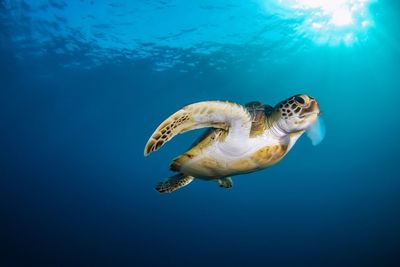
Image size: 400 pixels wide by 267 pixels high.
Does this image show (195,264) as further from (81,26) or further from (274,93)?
(81,26)

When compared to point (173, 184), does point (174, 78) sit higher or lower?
higher

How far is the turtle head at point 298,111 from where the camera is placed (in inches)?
119

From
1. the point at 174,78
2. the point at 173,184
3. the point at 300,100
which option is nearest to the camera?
the point at 300,100

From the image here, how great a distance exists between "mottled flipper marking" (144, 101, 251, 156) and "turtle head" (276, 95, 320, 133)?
1.35 ft

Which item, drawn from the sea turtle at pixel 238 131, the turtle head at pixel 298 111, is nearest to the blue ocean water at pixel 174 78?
the sea turtle at pixel 238 131

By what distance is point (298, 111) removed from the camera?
306 cm

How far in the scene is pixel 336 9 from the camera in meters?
13.8

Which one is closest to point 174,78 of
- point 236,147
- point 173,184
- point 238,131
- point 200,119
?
point 173,184

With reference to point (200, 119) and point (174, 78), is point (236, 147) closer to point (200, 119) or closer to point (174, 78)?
point (200, 119)

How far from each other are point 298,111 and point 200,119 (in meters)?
1.08

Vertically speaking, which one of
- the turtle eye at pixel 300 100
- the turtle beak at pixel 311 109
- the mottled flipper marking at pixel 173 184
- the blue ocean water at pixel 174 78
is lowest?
the turtle beak at pixel 311 109

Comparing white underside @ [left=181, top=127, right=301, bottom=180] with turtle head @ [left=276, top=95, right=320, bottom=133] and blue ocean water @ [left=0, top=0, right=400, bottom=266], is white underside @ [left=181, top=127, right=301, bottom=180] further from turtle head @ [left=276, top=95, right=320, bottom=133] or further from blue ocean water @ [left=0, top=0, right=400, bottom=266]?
blue ocean water @ [left=0, top=0, right=400, bottom=266]

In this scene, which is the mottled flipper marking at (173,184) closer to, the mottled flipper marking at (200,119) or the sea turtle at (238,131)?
the sea turtle at (238,131)

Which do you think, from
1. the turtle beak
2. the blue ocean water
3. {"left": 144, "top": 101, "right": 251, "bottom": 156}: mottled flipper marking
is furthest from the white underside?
the blue ocean water
